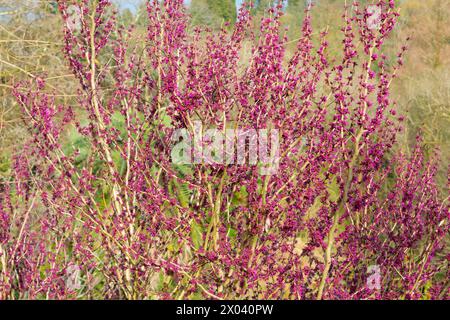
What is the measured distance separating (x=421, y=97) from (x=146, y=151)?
12.1m

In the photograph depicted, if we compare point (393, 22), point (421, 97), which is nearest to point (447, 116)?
point (421, 97)

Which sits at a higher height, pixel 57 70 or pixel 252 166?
pixel 57 70

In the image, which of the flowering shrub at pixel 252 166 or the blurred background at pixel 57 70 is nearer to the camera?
the flowering shrub at pixel 252 166

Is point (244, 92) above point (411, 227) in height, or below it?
above

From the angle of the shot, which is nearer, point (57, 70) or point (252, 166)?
point (252, 166)

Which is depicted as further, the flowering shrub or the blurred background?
the blurred background

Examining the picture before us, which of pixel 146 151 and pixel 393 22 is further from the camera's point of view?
pixel 146 151

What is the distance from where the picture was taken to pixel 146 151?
9.48ft

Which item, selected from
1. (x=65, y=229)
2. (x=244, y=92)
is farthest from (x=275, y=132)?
(x=65, y=229)

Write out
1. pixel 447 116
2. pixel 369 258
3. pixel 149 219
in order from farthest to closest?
pixel 447 116
pixel 369 258
pixel 149 219
